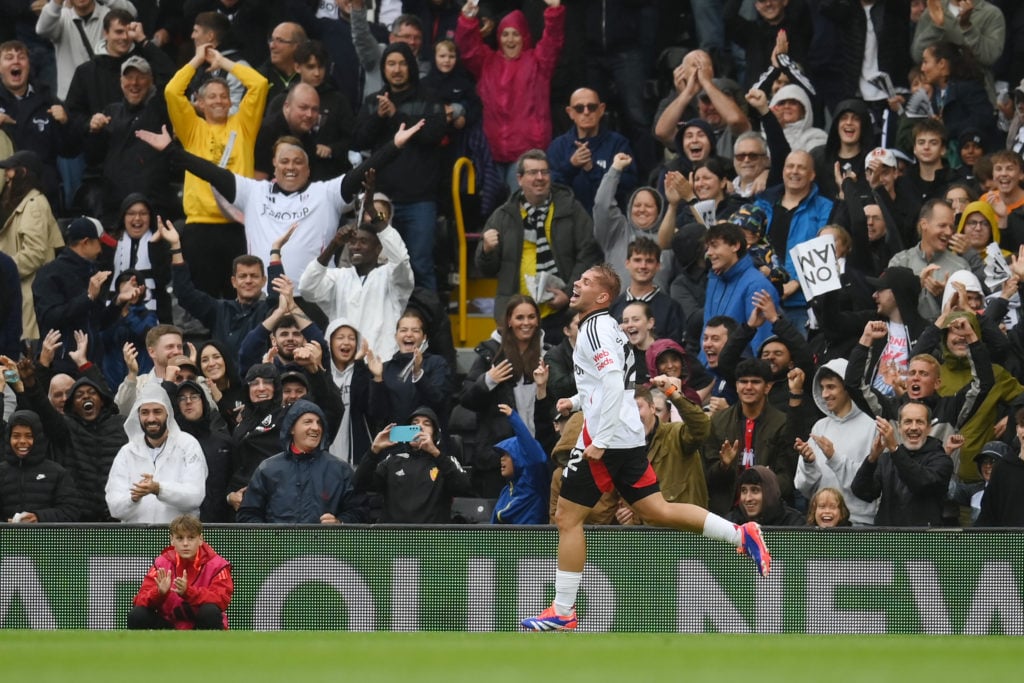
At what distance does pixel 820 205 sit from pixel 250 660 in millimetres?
6930

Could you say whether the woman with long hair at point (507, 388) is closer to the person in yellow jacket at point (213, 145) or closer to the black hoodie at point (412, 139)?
the black hoodie at point (412, 139)

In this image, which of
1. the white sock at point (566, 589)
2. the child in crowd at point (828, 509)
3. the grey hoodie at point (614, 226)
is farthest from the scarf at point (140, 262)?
the white sock at point (566, 589)

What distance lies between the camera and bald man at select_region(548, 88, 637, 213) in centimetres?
1546

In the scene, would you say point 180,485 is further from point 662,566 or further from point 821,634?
point 821,634

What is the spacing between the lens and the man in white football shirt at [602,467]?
9758 mm

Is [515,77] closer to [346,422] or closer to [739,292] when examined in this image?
[739,292]

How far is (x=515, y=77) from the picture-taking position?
16188 millimetres

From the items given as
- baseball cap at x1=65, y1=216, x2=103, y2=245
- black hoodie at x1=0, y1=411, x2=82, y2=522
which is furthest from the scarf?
black hoodie at x1=0, y1=411, x2=82, y2=522

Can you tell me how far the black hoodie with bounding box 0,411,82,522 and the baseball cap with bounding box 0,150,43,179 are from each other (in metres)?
3.42

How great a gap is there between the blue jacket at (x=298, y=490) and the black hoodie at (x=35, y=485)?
119 centimetres

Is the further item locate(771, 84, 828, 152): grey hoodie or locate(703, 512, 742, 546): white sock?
locate(771, 84, 828, 152): grey hoodie

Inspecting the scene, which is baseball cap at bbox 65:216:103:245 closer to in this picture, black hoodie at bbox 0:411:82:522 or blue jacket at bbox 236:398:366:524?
black hoodie at bbox 0:411:82:522

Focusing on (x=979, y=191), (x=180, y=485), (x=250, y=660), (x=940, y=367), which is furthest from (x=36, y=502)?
(x=979, y=191)

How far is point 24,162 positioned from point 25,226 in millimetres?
545
